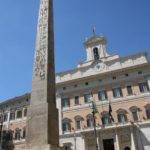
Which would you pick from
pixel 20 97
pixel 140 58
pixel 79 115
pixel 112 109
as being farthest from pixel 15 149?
pixel 140 58

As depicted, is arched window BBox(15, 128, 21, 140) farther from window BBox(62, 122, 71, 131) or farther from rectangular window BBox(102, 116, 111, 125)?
rectangular window BBox(102, 116, 111, 125)

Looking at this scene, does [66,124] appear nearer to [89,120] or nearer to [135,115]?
[89,120]

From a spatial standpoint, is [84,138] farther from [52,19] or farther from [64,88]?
[52,19]

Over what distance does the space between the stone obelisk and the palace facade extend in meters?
→ 10.7

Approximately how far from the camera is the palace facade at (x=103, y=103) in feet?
68.7

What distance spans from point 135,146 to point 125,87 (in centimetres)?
627

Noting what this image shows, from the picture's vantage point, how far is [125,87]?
23438 millimetres

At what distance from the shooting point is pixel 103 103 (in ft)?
77.2

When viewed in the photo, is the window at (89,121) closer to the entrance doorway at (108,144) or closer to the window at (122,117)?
the entrance doorway at (108,144)

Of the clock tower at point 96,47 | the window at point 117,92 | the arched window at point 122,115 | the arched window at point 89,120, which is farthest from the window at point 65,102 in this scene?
the arched window at point 122,115

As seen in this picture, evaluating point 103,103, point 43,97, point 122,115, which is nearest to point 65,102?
point 103,103

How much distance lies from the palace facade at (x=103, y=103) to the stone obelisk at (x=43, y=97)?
10748mm

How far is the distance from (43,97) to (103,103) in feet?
53.5

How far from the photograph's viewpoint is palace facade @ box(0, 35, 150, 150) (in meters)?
20.9
